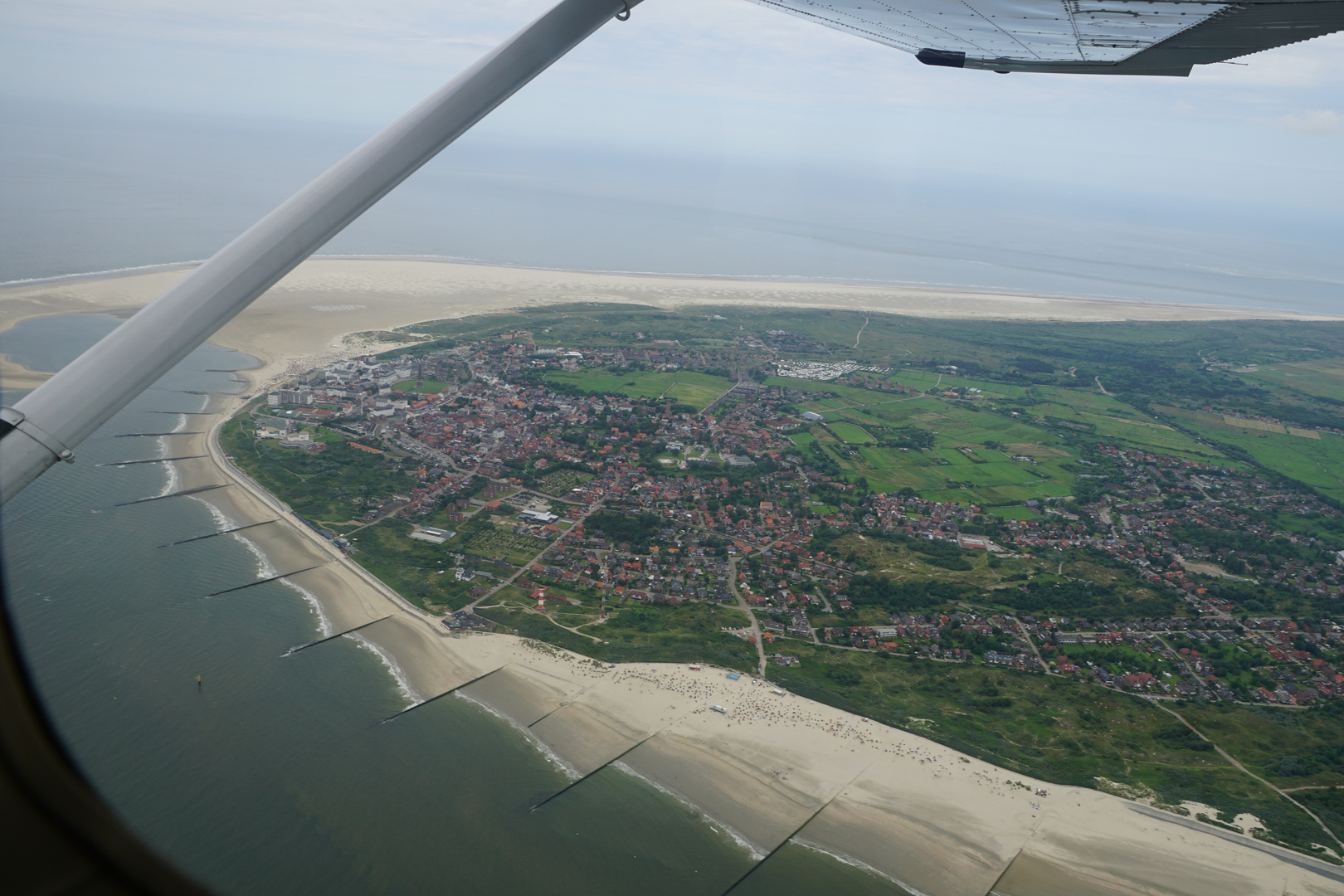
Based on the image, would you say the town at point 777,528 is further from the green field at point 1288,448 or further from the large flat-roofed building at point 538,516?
the green field at point 1288,448

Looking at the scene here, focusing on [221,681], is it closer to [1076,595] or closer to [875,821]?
[875,821]

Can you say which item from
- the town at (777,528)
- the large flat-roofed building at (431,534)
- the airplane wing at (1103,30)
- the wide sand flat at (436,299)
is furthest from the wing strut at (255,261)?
the wide sand flat at (436,299)

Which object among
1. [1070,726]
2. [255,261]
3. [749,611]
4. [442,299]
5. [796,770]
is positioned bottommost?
[1070,726]

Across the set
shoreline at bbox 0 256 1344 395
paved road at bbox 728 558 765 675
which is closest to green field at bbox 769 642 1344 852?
paved road at bbox 728 558 765 675

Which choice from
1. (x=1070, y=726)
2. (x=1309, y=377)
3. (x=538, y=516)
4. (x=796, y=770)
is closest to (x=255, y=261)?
(x=796, y=770)

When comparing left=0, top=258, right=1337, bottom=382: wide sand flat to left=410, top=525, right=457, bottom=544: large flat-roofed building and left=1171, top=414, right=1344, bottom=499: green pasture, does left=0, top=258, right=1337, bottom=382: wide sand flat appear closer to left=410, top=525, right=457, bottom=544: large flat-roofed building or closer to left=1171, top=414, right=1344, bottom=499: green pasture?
left=410, top=525, right=457, bottom=544: large flat-roofed building

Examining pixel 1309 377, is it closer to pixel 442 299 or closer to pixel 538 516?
pixel 538 516
